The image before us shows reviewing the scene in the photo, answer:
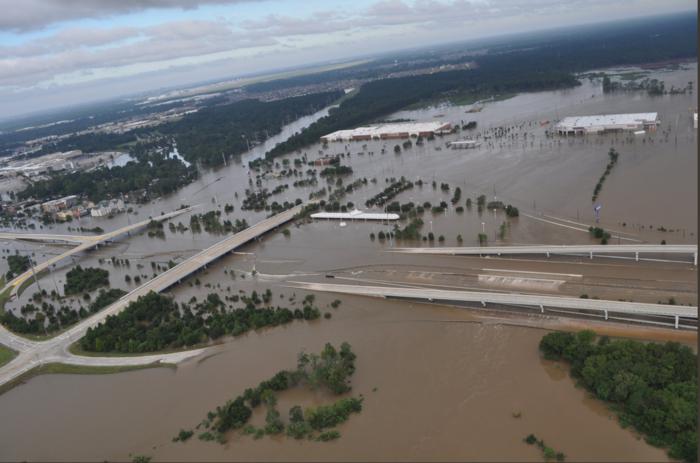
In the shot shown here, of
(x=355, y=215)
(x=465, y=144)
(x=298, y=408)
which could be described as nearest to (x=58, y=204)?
(x=355, y=215)

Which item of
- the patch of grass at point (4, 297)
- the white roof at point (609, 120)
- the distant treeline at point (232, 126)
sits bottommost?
the patch of grass at point (4, 297)

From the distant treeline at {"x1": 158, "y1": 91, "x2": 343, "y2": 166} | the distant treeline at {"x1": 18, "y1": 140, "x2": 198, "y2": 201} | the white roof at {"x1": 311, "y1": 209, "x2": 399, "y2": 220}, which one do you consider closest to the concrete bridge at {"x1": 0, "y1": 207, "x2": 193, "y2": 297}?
the distant treeline at {"x1": 18, "y1": 140, "x2": 198, "y2": 201}

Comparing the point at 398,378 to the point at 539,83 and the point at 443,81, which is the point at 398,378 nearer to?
the point at 539,83

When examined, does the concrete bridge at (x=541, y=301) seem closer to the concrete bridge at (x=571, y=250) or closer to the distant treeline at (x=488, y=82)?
the concrete bridge at (x=571, y=250)

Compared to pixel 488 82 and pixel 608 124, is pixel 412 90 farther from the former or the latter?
pixel 608 124

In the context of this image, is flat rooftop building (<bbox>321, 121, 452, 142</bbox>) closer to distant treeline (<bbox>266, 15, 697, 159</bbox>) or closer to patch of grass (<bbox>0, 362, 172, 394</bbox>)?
distant treeline (<bbox>266, 15, 697, 159</bbox>)

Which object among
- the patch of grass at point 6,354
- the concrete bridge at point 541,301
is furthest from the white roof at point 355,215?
the patch of grass at point 6,354
